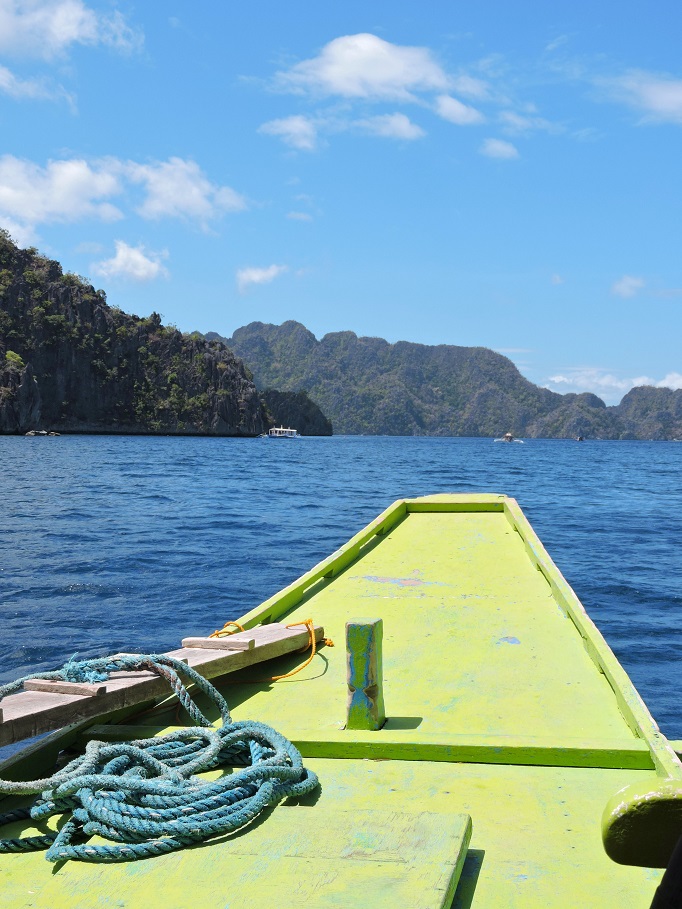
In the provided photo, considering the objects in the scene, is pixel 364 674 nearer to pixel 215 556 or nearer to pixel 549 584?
pixel 549 584

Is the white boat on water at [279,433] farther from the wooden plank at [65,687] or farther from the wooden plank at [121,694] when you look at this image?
the wooden plank at [65,687]

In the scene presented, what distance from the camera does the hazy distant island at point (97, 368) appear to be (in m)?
123

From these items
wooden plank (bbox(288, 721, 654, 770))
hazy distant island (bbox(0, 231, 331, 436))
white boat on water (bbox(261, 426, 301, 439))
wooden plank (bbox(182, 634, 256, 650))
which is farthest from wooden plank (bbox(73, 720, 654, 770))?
white boat on water (bbox(261, 426, 301, 439))

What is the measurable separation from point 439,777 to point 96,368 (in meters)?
137

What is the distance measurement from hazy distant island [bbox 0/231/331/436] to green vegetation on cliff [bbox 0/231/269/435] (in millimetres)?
162

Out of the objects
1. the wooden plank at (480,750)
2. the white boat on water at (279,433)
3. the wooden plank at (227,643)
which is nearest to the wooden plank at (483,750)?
the wooden plank at (480,750)

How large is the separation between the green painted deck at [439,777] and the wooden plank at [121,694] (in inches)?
7.1

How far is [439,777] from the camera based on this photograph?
3178 millimetres

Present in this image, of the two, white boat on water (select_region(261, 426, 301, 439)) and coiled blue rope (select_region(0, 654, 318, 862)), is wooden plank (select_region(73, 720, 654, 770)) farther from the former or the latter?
white boat on water (select_region(261, 426, 301, 439))

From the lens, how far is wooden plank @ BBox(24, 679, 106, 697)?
3236 millimetres

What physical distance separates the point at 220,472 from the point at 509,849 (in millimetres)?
42552

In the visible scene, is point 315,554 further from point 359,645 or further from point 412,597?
point 359,645

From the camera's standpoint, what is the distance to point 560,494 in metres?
32.5

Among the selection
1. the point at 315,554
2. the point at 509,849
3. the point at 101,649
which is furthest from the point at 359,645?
the point at 315,554
